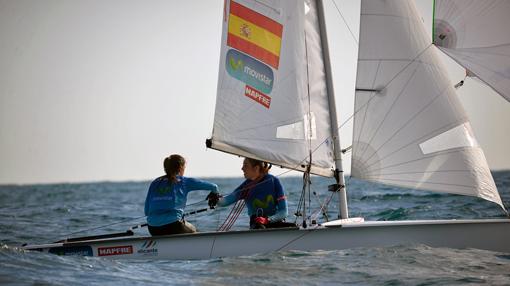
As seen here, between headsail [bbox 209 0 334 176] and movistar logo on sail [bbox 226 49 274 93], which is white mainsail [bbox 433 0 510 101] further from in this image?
movistar logo on sail [bbox 226 49 274 93]

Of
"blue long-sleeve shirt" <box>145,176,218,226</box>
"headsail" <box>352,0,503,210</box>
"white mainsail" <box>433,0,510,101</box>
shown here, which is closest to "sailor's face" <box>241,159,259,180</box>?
"blue long-sleeve shirt" <box>145,176,218,226</box>

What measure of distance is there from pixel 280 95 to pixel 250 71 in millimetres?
490

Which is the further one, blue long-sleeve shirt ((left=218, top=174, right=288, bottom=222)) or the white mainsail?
blue long-sleeve shirt ((left=218, top=174, right=288, bottom=222))

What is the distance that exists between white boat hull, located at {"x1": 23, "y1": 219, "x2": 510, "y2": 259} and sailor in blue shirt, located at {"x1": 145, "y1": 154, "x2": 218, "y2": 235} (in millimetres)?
317

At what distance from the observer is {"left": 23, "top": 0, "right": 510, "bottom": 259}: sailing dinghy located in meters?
8.91

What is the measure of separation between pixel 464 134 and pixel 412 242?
1.41 meters

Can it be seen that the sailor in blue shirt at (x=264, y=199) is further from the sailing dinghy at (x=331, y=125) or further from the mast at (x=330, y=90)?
the mast at (x=330, y=90)

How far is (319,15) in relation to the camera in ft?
32.7

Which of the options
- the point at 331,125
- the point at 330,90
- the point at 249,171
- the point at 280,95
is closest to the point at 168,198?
the point at 249,171

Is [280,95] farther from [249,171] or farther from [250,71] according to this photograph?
[249,171]

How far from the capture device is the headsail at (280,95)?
9852mm

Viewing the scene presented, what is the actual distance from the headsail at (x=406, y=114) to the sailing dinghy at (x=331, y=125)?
0.04 ft

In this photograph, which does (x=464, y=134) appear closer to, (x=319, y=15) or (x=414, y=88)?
Answer: (x=414, y=88)

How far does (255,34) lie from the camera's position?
10016 mm
